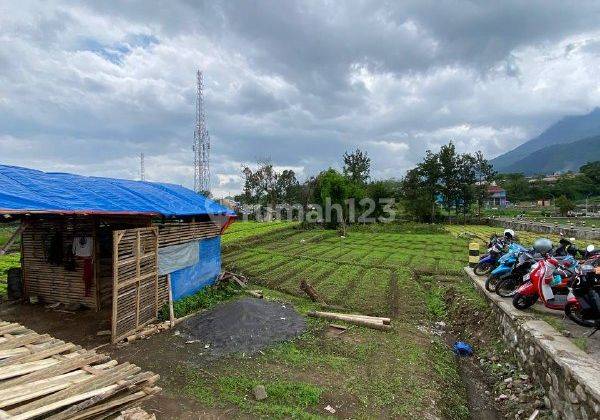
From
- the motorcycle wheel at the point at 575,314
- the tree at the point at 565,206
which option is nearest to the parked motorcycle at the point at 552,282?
the motorcycle wheel at the point at 575,314

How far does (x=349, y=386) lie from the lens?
20.2 ft

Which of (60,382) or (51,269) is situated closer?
(60,382)

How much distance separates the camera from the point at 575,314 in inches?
276

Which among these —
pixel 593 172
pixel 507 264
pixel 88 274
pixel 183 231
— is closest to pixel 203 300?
pixel 183 231

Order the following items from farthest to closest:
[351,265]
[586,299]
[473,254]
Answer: [351,265]
[473,254]
[586,299]

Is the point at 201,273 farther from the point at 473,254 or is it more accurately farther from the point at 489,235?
the point at 489,235

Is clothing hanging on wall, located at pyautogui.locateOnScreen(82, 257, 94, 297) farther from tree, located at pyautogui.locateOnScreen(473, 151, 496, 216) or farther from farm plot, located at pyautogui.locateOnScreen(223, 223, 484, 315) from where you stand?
tree, located at pyautogui.locateOnScreen(473, 151, 496, 216)

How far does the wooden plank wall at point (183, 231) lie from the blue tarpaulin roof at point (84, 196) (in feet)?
1.36

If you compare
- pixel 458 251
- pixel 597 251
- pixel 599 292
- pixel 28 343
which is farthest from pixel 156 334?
pixel 458 251

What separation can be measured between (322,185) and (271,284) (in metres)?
22.8

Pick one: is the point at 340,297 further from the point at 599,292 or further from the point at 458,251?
the point at 458,251

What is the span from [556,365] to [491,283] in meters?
5.09

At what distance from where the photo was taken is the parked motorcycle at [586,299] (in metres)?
6.35

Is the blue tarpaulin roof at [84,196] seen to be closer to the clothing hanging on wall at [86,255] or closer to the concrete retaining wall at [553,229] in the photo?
the clothing hanging on wall at [86,255]
